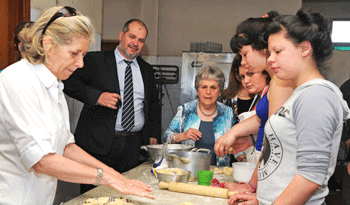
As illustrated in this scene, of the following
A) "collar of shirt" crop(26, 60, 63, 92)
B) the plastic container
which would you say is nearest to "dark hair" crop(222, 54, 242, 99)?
the plastic container

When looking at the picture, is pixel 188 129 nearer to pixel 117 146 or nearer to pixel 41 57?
pixel 117 146

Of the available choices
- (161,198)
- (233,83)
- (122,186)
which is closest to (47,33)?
Answer: (122,186)

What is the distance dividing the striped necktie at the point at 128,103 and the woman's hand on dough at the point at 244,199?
175 cm

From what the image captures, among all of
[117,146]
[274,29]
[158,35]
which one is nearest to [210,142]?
[117,146]

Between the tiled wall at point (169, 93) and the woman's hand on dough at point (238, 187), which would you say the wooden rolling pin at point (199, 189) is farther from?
the tiled wall at point (169, 93)

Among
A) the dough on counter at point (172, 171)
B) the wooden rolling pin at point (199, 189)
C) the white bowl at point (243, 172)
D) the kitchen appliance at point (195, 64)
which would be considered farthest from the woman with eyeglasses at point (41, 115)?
the kitchen appliance at point (195, 64)

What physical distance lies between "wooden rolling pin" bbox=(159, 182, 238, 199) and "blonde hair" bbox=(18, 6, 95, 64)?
91cm

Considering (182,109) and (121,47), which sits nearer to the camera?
(182,109)

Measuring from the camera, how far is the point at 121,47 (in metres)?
3.27

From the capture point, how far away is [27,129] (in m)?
1.22

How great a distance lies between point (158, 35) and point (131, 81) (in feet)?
9.82

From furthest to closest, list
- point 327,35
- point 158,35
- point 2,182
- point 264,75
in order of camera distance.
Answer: point 158,35 → point 264,75 → point 2,182 → point 327,35

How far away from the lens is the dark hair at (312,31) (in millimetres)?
1101

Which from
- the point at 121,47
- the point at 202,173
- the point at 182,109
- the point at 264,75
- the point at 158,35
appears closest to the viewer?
the point at 202,173
